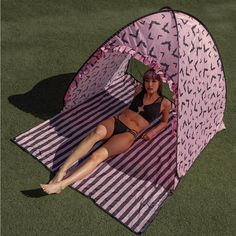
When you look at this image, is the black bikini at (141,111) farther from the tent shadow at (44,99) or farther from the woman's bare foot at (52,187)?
the tent shadow at (44,99)

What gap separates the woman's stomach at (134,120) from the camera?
7125 millimetres

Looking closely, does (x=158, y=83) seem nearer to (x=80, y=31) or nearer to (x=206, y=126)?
(x=206, y=126)

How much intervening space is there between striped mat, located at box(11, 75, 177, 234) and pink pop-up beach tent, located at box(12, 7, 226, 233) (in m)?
0.02

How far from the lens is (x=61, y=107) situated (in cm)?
834

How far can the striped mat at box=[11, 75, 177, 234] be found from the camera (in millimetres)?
6352

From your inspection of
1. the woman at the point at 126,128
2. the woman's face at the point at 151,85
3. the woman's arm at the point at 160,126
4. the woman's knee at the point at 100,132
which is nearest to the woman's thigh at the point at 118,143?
the woman at the point at 126,128

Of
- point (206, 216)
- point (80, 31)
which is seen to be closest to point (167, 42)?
point (206, 216)

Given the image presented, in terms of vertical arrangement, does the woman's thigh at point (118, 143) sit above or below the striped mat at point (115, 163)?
above

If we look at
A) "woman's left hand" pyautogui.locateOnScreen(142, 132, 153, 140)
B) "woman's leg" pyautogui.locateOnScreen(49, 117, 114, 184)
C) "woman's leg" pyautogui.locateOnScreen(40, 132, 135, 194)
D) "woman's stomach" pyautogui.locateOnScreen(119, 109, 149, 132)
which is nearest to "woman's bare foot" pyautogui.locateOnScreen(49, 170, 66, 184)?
"woman's leg" pyautogui.locateOnScreen(49, 117, 114, 184)

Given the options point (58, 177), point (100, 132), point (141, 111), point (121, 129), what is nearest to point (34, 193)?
point (58, 177)

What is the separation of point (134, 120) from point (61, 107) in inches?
74.0

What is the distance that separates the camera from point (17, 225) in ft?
19.5

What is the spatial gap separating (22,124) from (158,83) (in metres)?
2.74

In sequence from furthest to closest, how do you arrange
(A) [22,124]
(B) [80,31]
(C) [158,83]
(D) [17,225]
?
(B) [80,31], (A) [22,124], (C) [158,83], (D) [17,225]
